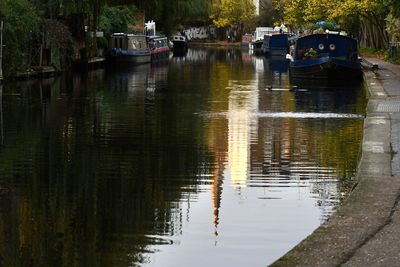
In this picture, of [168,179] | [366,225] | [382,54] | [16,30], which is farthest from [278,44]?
[366,225]

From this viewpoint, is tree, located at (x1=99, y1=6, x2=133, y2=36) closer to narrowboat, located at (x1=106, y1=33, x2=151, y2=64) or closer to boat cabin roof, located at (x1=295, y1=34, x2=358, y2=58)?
narrowboat, located at (x1=106, y1=33, x2=151, y2=64)

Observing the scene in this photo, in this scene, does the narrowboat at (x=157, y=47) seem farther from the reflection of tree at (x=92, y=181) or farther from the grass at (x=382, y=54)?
the reflection of tree at (x=92, y=181)

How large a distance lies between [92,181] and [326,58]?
31.7 metres

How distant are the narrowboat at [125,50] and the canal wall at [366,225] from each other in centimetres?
5084

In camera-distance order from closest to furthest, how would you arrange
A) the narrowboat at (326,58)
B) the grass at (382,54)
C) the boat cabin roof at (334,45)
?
the narrowboat at (326,58) → the boat cabin roof at (334,45) → the grass at (382,54)

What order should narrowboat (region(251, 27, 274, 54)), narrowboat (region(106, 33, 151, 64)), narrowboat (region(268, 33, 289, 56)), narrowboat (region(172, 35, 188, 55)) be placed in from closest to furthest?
1. narrowboat (region(106, 33, 151, 64))
2. narrowboat (region(268, 33, 289, 56))
3. narrowboat (region(172, 35, 188, 55))
4. narrowboat (region(251, 27, 274, 54))

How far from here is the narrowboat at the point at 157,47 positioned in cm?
7712

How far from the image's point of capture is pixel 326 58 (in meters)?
45.4

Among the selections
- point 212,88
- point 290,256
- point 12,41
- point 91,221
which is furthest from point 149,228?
point 12,41

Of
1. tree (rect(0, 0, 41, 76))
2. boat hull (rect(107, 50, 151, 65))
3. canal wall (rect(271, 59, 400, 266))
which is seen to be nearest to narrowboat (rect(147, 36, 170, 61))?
boat hull (rect(107, 50, 151, 65))

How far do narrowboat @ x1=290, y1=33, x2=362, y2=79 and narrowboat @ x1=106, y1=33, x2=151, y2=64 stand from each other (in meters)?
22.4

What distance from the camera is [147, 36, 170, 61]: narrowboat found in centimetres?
7712

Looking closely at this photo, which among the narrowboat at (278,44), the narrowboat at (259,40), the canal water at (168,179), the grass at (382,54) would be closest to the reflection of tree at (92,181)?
the canal water at (168,179)

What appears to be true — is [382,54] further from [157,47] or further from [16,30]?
[16,30]
